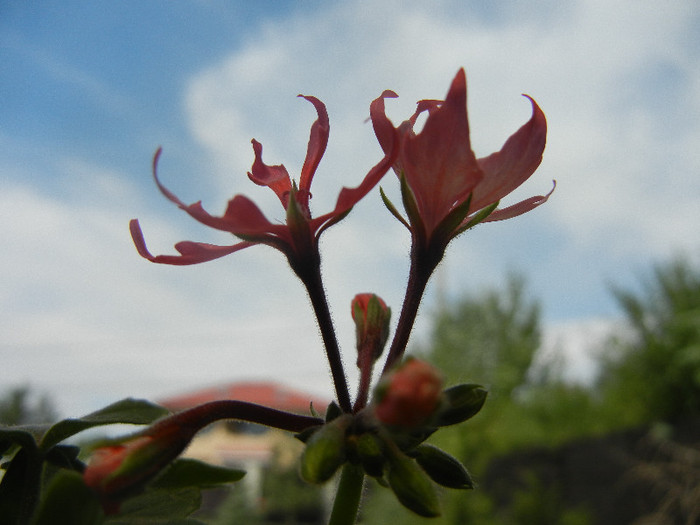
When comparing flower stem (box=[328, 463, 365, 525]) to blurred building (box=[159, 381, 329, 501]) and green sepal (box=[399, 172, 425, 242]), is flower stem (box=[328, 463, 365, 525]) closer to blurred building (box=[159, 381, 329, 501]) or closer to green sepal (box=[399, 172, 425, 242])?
green sepal (box=[399, 172, 425, 242])

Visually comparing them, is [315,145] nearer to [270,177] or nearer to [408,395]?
[270,177]

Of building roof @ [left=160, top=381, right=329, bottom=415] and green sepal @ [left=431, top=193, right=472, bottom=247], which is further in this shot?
building roof @ [left=160, top=381, right=329, bottom=415]

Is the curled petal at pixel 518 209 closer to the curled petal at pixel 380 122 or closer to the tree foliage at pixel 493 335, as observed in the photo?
the curled petal at pixel 380 122

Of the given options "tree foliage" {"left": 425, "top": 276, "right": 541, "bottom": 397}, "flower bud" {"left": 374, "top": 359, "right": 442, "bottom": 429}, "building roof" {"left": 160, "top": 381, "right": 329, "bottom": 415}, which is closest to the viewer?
"flower bud" {"left": 374, "top": 359, "right": 442, "bottom": 429}

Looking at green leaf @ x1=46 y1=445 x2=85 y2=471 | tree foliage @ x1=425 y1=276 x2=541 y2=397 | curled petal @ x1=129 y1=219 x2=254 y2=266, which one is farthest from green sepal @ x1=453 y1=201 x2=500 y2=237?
tree foliage @ x1=425 y1=276 x2=541 y2=397

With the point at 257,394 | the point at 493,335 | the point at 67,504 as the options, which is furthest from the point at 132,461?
the point at 257,394

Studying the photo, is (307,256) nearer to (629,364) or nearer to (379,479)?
(379,479)

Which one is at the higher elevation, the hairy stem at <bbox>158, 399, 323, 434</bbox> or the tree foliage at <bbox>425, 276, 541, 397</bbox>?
the tree foliage at <bbox>425, 276, 541, 397</bbox>

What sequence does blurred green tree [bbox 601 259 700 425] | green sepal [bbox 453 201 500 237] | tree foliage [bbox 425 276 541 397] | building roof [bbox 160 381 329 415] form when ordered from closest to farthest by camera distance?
green sepal [bbox 453 201 500 237], blurred green tree [bbox 601 259 700 425], tree foliage [bbox 425 276 541 397], building roof [bbox 160 381 329 415]

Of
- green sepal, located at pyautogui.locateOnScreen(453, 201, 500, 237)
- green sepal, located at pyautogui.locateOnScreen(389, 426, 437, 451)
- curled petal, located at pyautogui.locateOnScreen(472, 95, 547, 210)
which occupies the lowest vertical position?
green sepal, located at pyautogui.locateOnScreen(389, 426, 437, 451)
